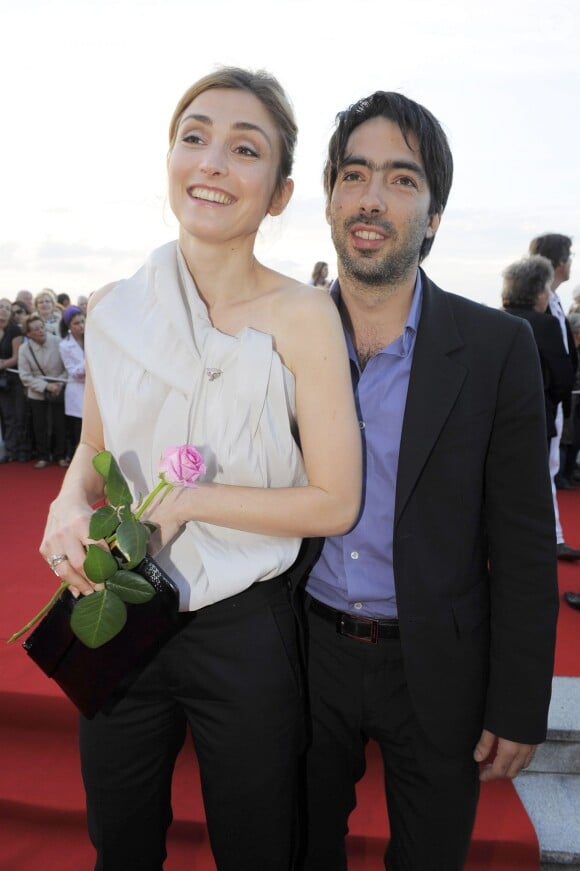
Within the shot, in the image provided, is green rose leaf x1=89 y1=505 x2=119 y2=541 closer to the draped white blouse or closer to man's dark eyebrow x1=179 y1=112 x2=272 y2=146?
the draped white blouse

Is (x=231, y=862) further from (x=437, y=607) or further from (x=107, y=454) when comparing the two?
(x=107, y=454)

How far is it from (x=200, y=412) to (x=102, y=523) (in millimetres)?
302

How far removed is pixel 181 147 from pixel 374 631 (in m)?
1.15

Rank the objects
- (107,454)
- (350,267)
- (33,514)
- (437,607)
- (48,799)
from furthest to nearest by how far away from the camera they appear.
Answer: (33,514) → (48,799) → (350,267) → (437,607) → (107,454)

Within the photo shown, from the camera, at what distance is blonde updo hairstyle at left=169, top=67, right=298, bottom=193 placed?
1435 millimetres

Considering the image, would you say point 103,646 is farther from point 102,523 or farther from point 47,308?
point 47,308

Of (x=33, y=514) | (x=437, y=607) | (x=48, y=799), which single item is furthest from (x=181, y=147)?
(x=33, y=514)

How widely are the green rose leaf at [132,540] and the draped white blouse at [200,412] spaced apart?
20cm

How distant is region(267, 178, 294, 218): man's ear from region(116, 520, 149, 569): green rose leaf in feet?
2.49

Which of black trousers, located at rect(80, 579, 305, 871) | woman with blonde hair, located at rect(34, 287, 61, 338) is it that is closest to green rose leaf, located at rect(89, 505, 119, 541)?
black trousers, located at rect(80, 579, 305, 871)

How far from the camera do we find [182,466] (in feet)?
3.93

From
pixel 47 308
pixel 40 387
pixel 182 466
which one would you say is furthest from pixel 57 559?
pixel 47 308

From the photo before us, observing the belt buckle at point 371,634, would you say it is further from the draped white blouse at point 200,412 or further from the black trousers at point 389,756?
the draped white blouse at point 200,412

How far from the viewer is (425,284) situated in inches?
68.2
